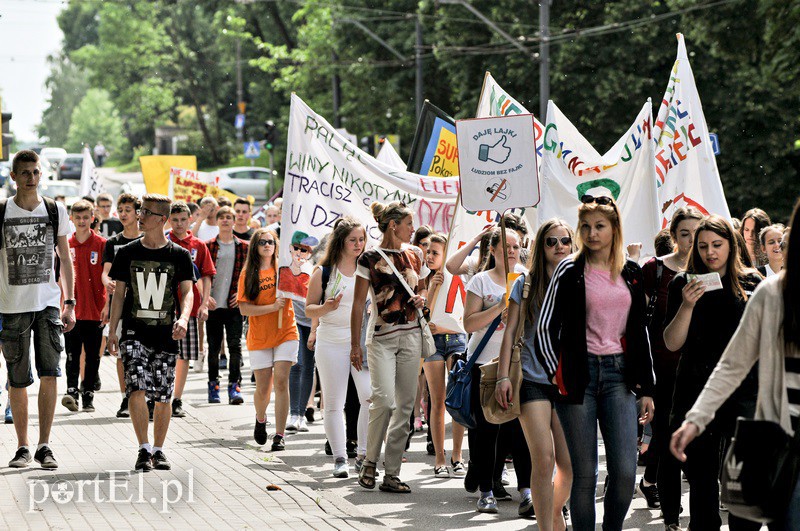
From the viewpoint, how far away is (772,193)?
30.2 m

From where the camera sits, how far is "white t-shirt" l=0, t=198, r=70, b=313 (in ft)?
29.3

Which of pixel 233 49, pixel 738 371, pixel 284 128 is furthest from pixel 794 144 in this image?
pixel 233 49

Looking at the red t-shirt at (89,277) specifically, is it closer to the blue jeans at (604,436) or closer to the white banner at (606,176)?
the white banner at (606,176)

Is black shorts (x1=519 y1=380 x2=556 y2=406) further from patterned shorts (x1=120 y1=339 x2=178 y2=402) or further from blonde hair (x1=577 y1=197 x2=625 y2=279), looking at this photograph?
patterned shorts (x1=120 y1=339 x2=178 y2=402)

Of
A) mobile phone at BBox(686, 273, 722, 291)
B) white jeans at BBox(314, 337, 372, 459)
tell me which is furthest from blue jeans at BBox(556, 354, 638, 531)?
white jeans at BBox(314, 337, 372, 459)

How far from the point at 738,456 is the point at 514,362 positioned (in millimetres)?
2407

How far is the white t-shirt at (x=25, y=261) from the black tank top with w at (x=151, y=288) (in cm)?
46

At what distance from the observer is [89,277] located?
41.5ft

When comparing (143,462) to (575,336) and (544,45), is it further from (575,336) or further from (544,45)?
(544,45)

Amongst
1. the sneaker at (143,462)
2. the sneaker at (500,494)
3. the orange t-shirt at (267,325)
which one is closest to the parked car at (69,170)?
the orange t-shirt at (267,325)

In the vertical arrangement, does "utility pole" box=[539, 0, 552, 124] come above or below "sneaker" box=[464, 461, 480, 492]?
above

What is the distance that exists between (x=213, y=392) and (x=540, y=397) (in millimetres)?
7376

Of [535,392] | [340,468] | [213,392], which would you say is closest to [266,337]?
[340,468]

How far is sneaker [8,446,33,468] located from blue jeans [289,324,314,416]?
3.15 metres
